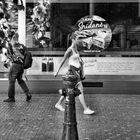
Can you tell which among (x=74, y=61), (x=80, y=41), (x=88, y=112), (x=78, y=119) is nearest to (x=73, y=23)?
(x=80, y=41)

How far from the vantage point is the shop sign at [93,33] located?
14141 millimetres

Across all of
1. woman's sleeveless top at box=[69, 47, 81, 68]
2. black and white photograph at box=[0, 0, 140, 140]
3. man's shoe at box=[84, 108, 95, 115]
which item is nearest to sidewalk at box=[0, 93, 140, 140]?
man's shoe at box=[84, 108, 95, 115]

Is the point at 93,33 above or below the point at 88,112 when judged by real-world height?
above

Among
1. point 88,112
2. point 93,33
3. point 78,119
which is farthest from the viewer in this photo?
point 93,33

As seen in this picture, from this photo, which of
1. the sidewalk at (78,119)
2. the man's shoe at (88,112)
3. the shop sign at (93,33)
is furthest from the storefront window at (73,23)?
the man's shoe at (88,112)

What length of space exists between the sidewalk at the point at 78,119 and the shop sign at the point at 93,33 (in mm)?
1762

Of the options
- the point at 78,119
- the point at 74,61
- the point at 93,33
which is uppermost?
the point at 93,33

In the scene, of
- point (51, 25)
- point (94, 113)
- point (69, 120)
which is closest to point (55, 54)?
point (51, 25)

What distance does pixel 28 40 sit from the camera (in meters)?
14.2

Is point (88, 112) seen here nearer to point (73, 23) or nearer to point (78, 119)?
point (78, 119)

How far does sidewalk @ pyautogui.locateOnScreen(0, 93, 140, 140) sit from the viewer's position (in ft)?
28.1

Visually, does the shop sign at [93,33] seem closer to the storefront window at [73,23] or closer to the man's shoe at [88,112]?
the storefront window at [73,23]

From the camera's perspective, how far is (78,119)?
10.1 meters

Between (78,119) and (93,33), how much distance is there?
187 inches
